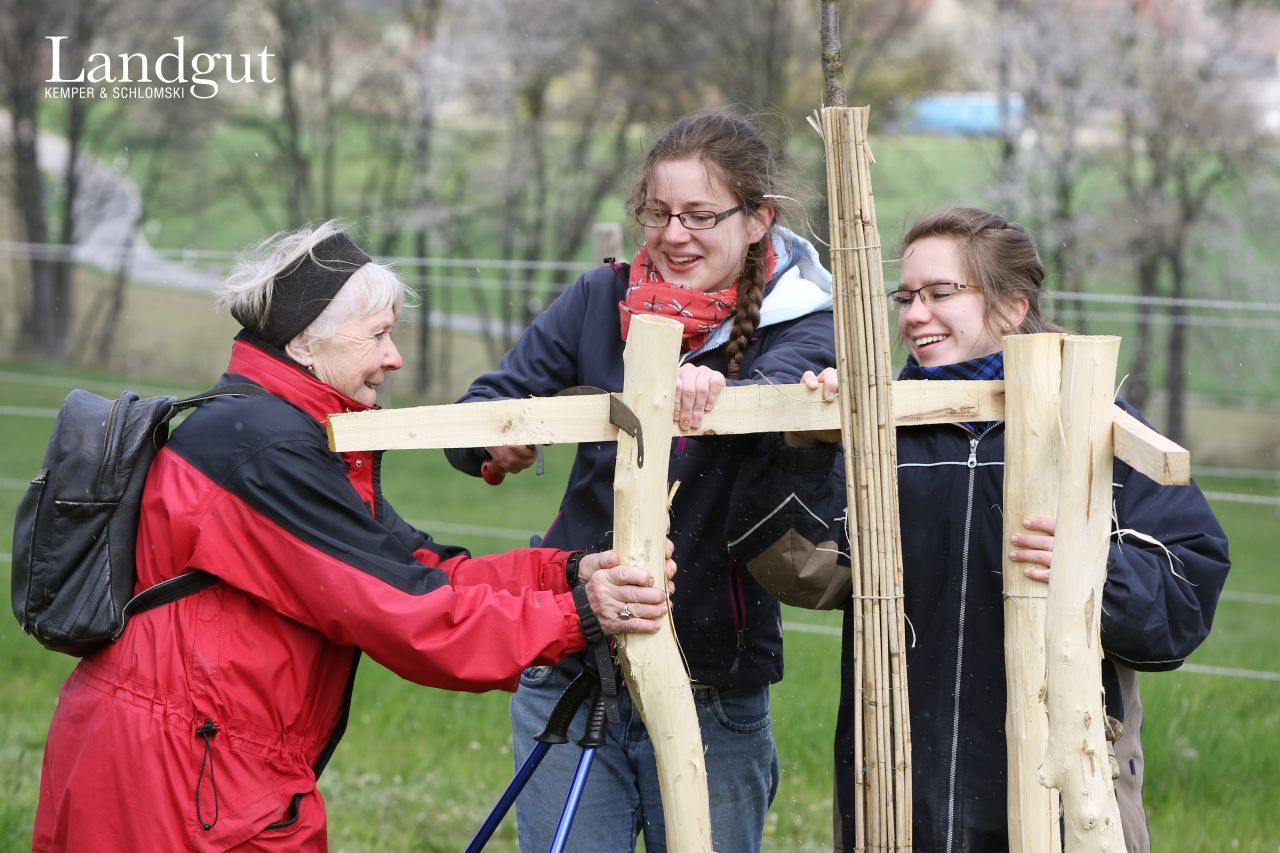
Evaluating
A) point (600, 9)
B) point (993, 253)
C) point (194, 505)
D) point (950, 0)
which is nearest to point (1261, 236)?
point (950, 0)

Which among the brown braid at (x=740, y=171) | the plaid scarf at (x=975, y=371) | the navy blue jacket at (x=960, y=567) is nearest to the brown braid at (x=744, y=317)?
the brown braid at (x=740, y=171)

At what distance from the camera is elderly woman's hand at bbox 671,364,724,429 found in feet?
8.63

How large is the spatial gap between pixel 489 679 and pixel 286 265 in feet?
3.05

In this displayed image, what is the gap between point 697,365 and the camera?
2.94m

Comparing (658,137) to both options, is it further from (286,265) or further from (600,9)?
(600,9)

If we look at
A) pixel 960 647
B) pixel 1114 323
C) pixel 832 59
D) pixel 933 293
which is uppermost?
pixel 1114 323

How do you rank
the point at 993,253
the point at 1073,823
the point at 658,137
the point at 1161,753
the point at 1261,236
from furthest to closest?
the point at 1261,236
the point at 1161,753
the point at 658,137
the point at 993,253
the point at 1073,823

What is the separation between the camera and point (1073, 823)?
2498 mm

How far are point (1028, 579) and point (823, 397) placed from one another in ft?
1.70

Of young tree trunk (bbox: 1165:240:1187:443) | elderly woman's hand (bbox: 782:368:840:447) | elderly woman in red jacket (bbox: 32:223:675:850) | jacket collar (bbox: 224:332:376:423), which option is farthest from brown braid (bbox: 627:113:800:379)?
young tree trunk (bbox: 1165:240:1187:443)

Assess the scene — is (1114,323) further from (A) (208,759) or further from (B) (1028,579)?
(A) (208,759)

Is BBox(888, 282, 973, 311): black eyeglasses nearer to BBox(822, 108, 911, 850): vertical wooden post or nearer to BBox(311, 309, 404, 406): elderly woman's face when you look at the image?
BBox(822, 108, 911, 850): vertical wooden post

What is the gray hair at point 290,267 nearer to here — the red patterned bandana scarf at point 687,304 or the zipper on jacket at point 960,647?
the red patterned bandana scarf at point 687,304

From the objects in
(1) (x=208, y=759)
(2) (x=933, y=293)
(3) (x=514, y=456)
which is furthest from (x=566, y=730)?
(2) (x=933, y=293)
